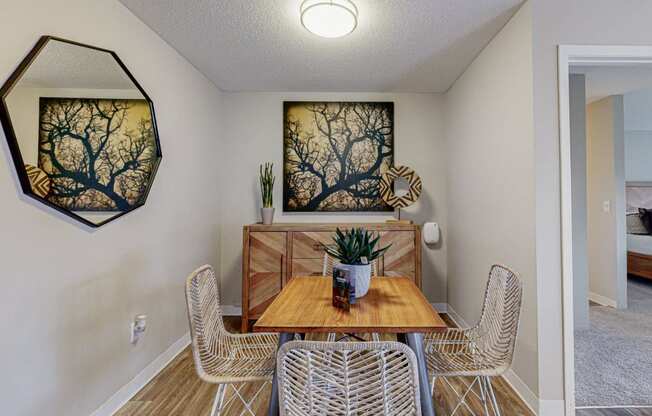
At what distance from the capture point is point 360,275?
1.68 m

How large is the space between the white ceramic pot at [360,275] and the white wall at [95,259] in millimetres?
Answer: 1361

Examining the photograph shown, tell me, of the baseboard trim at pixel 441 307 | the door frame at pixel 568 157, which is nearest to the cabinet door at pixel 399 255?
the baseboard trim at pixel 441 307

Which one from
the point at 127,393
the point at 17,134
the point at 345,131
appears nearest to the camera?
the point at 17,134

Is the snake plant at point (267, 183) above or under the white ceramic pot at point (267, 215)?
above

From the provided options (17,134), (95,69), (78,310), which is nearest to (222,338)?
(78,310)

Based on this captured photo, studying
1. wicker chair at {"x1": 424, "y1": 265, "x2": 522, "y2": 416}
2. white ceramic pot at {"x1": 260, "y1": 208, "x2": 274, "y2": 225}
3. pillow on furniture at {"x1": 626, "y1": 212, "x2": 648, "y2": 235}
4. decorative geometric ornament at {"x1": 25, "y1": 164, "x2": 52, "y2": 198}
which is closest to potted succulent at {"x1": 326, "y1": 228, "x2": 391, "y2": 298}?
wicker chair at {"x1": 424, "y1": 265, "x2": 522, "y2": 416}

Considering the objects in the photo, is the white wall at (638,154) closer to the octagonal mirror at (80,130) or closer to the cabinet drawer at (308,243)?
the cabinet drawer at (308,243)

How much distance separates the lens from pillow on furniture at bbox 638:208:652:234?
17.3 ft

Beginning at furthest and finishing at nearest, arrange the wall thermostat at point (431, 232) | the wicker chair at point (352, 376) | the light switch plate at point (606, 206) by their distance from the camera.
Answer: the light switch plate at point (606, 206), the wall thermostat at point (431, 232), the wicker chair at point (352, 376)

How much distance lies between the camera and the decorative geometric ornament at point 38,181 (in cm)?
141

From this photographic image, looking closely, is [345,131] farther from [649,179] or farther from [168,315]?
[649,179]

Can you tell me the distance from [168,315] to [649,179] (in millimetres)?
7426

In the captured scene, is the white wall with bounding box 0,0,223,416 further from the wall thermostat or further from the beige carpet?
the beige carpet

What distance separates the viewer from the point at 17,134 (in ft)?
4.43
